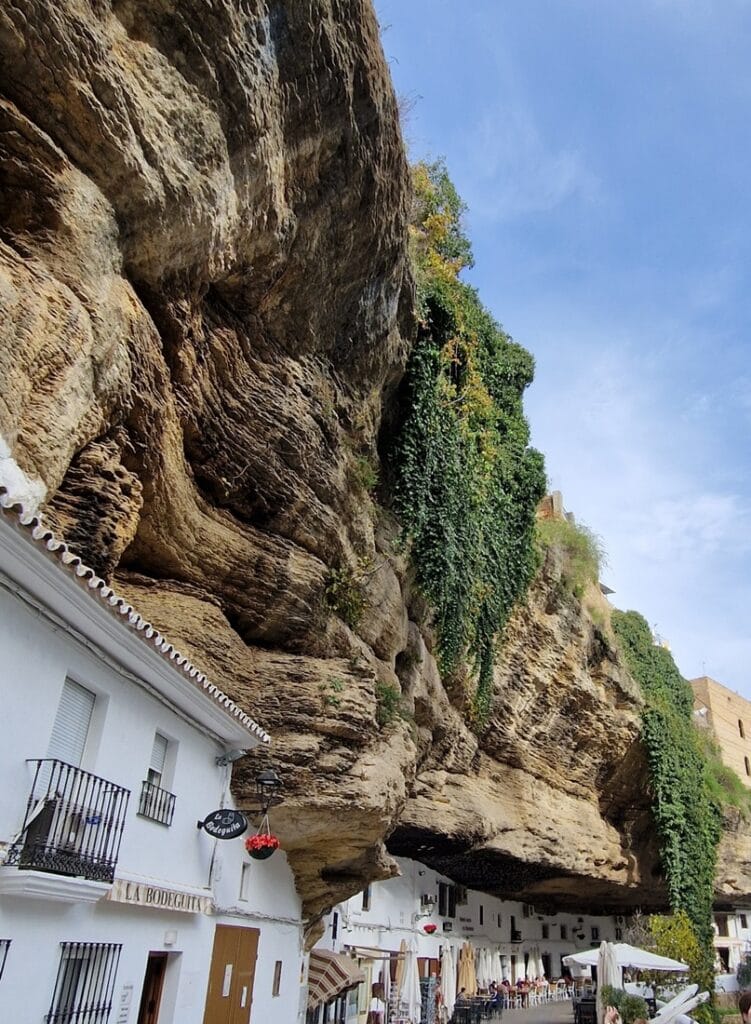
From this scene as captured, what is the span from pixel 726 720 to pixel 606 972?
29.5m

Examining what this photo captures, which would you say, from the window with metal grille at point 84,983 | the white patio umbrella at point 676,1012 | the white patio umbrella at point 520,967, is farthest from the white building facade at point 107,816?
the white patio umbrella at point 520,967

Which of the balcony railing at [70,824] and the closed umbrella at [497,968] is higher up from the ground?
the balcony railing at [70,824]

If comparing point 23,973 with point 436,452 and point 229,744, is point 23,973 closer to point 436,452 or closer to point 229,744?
point 229,744

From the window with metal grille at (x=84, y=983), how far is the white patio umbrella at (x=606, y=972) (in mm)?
14723

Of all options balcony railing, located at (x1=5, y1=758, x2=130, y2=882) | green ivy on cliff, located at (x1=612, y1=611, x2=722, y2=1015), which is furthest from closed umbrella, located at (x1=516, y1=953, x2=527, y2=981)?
balcony railing, located at (x1=5, y1=758, x2=130, y2=882)

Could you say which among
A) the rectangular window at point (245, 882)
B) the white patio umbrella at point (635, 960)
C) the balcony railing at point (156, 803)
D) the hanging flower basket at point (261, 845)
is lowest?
the white patio umbrella at point (635, 960)

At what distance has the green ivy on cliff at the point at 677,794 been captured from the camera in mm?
24797

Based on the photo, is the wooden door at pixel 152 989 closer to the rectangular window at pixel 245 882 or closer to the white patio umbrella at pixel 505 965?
the rectangular window at pixel 245 882

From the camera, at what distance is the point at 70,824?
6297mm

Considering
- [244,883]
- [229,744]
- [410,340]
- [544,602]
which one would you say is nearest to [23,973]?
[229,744]

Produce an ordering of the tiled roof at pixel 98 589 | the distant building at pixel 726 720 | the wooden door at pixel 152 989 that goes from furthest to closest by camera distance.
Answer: the distant building at pixel 726 720 → the wooden door at pixel 152 989 → the tiled roof at pixel 98 589

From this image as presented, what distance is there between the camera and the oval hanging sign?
8.69m

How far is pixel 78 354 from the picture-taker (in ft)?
21.7

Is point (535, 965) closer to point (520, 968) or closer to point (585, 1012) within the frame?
point (520, 968)
